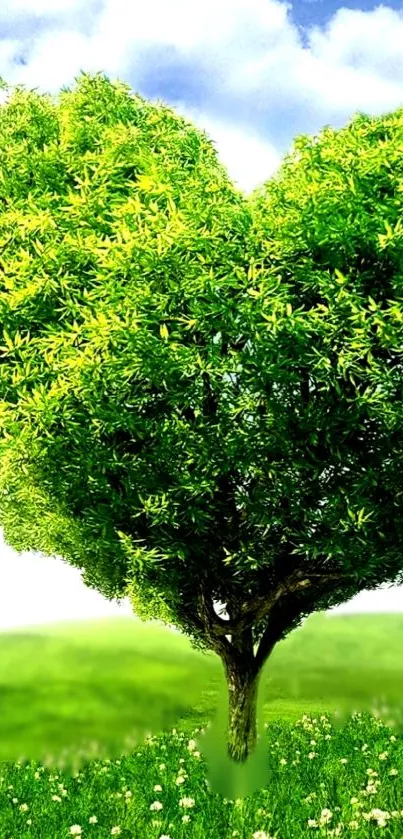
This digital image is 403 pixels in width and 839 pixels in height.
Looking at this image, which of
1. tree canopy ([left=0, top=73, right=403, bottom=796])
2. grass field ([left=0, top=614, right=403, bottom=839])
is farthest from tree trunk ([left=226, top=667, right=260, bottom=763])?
tree canopy ([left=0, top=73, right=403, bottom=796])

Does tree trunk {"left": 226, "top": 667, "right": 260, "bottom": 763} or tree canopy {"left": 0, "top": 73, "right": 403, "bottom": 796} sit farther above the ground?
tree canopy {"left": 0, "top": 73, "right": 403, "bottom": 796}

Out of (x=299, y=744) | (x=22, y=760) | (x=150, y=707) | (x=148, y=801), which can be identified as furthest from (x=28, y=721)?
(x=148, y=801)

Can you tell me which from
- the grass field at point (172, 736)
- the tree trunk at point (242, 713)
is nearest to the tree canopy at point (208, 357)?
the tree trunk at point (242, 713)

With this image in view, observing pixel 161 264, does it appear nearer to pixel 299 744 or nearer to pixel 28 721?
pixel 299 744

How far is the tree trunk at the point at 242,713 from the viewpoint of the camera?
623 inches

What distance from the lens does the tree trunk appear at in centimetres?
1583

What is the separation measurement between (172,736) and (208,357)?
35.4 ft

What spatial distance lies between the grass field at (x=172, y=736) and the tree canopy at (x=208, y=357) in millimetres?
3382

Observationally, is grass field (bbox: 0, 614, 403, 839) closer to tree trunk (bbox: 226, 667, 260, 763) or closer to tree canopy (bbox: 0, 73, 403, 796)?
tree trunk (bbox: 226, 667, 260, 763)

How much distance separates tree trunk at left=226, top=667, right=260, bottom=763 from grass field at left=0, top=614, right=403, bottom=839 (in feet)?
1.87

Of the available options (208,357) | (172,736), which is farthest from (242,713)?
(208,357)

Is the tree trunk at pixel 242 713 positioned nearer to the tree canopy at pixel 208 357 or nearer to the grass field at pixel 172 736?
the grass field at pixel 172 736

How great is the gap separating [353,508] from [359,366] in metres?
2.25

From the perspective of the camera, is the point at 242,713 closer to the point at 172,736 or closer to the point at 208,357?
the point at 172,736
